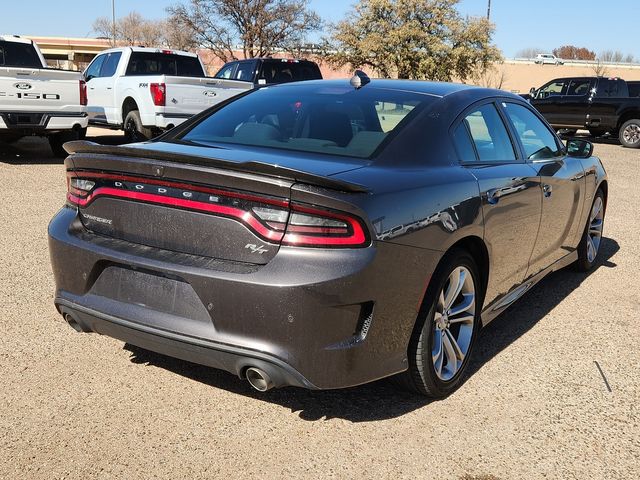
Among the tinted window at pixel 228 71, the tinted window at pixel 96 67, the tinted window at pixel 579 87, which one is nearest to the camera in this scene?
the tinted window at pixel 96 67

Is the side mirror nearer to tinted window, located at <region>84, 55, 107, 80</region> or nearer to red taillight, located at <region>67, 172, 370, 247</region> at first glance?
red taillight, located at <region>67, 172, 370, 247</region>

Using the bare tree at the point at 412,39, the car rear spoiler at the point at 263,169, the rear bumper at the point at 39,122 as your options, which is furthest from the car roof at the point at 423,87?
the bare tree at the point at 412,39

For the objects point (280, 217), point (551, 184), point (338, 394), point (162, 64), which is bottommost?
point (338, 394)

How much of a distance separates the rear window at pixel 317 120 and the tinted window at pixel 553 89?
746 inches

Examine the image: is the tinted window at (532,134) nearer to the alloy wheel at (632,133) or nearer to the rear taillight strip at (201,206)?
the rear taillight strip at (201,206)

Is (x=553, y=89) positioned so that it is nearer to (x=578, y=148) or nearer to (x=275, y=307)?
(x=578, y=148)

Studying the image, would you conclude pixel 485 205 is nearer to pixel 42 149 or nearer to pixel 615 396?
pixel 615 396

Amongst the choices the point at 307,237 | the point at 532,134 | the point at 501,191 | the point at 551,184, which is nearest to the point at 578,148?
the point at 532,134

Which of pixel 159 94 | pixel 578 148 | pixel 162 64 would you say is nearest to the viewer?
pixel 578 148

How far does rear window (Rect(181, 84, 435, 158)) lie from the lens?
359 cm

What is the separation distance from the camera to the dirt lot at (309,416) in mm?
2918

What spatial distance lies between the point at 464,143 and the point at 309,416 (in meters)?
1.69

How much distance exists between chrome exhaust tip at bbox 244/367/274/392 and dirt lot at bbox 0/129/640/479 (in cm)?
32

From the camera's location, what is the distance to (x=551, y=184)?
183 inches
